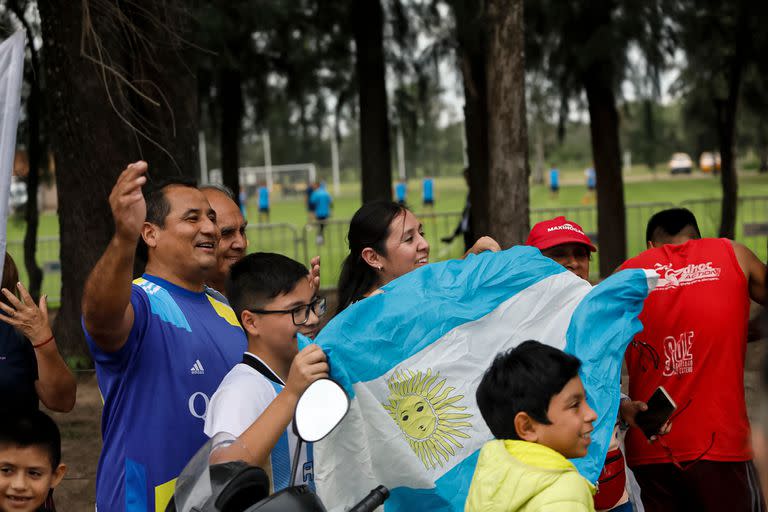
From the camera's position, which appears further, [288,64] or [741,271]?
[288,64]

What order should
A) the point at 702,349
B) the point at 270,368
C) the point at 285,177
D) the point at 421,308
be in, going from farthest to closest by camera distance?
1. the point at 285,177
2. the point at 702,349
3. the point at 421,308
4. the point at 270,368

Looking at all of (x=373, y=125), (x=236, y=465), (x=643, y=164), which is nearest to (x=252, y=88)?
(x=373, y=125)

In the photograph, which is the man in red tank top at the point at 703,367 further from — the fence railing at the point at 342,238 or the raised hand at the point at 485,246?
the fence railing at the point at 342,238

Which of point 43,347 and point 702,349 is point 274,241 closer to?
point 702,349

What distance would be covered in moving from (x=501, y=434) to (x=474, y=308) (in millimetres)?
871

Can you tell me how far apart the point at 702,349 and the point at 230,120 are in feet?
39.8

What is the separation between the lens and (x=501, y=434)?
3.12 m

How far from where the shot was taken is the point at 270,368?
11.8 feet

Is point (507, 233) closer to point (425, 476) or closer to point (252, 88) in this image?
point (425, 476)

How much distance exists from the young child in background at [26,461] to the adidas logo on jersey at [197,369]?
524 mm

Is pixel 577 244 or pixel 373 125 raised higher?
pixel 373 125

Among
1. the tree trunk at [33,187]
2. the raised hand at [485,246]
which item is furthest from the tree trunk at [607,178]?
the raised hand at [485,246]

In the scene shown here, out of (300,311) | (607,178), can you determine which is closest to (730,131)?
(607,178)

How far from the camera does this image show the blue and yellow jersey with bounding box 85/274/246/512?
3.58m
